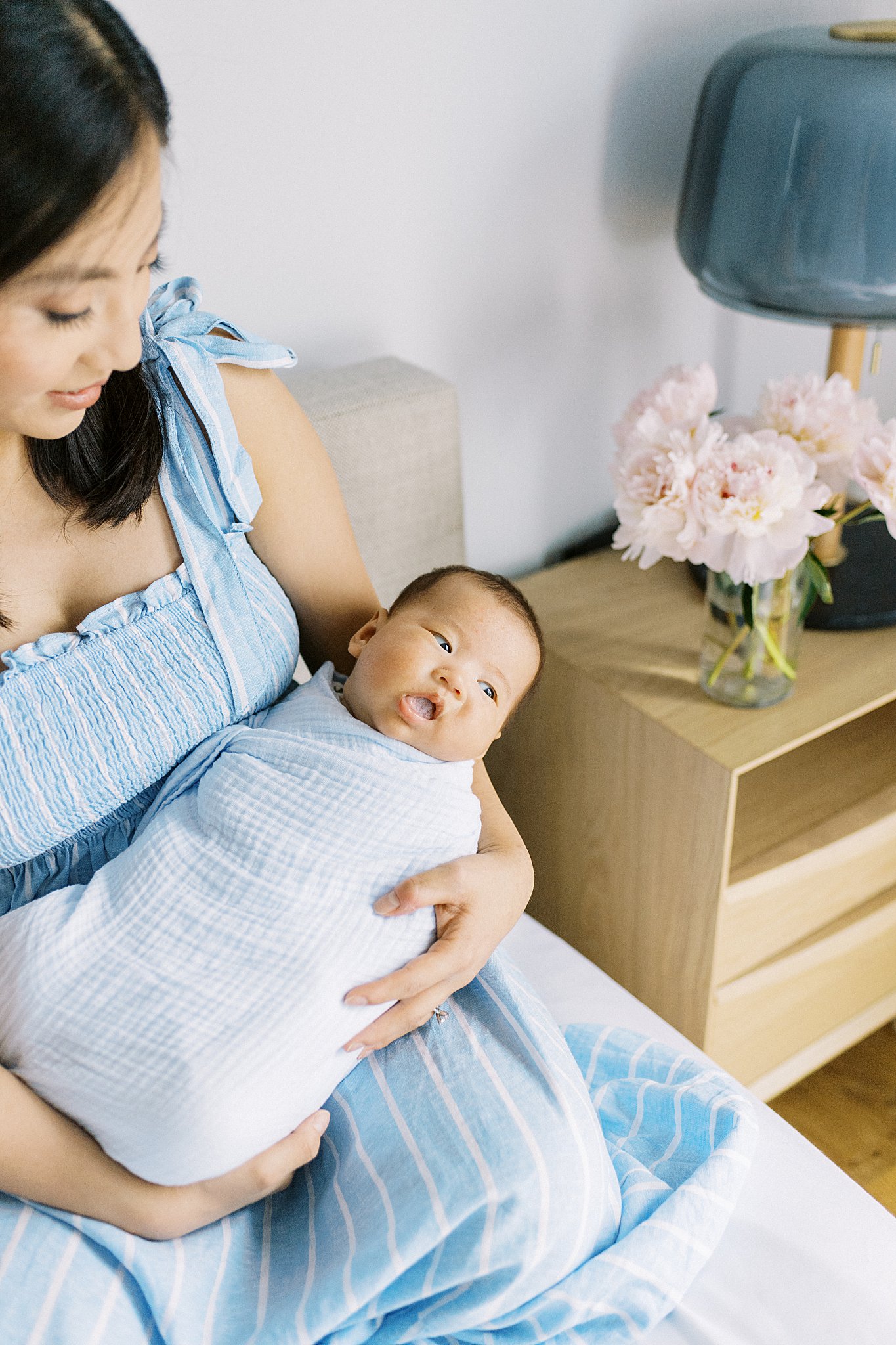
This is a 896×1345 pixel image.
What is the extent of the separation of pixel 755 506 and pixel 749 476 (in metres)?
0.03

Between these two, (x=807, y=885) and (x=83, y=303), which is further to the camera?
(x=807, y=885)

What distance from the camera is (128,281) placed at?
2.35ft

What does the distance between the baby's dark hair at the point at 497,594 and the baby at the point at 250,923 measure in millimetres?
→ 36

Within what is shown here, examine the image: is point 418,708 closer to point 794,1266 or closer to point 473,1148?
point 473,1148

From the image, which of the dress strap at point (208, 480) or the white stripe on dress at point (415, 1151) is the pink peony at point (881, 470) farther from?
the white stripe on dress at point (415, 1151)

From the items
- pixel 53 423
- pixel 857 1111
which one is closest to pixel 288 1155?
pixel 53 423

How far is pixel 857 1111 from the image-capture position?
1.53 metres

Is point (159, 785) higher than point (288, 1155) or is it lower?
higher

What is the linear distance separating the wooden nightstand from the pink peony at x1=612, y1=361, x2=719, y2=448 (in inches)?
11.6

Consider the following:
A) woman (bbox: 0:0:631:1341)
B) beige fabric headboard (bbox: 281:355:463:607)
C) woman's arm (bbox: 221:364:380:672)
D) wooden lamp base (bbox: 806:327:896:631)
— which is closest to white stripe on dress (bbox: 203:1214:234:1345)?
woman (bbox: 0:0:631:1341)

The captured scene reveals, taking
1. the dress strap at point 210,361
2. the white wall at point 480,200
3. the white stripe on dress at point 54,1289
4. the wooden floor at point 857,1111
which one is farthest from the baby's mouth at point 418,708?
the wooden floor at point 857,1111

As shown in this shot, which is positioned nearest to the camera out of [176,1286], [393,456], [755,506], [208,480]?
[176,1286]

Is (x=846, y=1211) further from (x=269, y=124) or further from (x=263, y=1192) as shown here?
(x=269, y=124)

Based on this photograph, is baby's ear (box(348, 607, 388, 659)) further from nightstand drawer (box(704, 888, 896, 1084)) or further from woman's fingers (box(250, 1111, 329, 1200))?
nightstand drawer (box(704, 888, 896, 1084))
